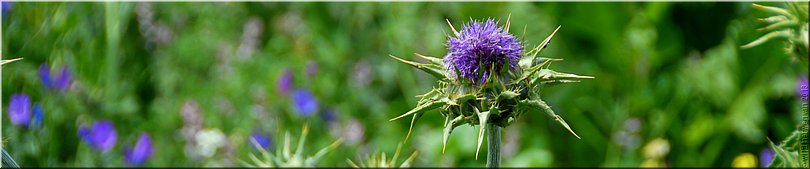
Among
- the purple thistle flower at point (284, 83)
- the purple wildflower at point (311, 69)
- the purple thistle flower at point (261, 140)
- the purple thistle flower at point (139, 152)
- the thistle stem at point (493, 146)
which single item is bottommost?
the purple thistle flower at point (261, 140)

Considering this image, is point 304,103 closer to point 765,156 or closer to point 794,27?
point 765,156

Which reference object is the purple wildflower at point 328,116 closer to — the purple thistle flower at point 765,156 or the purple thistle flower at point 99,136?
the purple thistle flower at point 99,136

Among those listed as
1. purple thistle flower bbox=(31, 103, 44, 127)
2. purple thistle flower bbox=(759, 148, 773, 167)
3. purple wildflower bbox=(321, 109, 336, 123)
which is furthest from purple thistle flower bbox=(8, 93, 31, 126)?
purple thistle flower bbox=(759, 148, 773, 167)

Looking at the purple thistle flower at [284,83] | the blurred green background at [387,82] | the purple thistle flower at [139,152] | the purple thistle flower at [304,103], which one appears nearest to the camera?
the purple thistle flower at [139,152]

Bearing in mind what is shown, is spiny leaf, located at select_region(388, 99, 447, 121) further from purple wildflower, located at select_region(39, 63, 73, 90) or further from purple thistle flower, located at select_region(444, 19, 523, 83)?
purple wildflower, located at select_region(39, 63, 73, 90)

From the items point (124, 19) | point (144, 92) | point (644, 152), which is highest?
point (124, 19)

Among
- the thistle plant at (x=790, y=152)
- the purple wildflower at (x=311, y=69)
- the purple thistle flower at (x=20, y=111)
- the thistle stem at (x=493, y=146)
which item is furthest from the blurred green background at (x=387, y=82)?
the thistle stem at (x=493, y=146)

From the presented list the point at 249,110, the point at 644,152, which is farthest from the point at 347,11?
the point at 644,152

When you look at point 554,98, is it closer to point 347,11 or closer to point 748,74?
point 748,74
